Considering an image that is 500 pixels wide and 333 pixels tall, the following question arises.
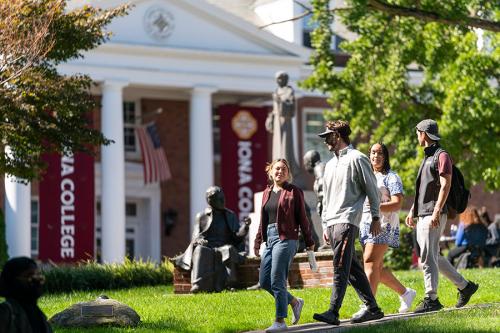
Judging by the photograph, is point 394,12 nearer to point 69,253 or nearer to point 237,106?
point 69,253

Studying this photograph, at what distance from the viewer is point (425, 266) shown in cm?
1236

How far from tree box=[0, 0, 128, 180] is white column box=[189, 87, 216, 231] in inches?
751

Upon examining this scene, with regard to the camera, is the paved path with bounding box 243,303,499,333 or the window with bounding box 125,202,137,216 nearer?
the paved path with bounding box 243,303,499,333

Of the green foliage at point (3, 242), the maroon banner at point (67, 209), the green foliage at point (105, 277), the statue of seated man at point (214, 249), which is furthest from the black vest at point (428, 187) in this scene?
the maroon banner at point (67, 209)

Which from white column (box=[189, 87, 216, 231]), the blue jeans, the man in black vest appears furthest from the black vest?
white column (box=[189, 87, 216, 231])

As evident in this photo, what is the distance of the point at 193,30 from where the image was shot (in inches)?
1566

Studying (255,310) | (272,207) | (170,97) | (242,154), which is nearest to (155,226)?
(242,154)

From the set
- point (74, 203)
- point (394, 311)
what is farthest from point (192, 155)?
point (394, 311)

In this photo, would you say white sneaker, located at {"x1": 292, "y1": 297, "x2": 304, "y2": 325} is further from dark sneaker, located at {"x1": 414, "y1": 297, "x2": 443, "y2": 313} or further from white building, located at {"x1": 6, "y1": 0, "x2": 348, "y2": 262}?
white building, located at {"x1": 6, "y1": 0, "x2": 348, "y2": 262}

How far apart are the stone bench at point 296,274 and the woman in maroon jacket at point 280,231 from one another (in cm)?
583

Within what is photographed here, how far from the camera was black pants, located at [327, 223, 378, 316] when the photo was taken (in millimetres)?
11305

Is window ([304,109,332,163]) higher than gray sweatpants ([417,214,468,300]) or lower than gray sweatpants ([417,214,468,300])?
higher

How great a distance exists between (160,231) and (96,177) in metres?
2.76

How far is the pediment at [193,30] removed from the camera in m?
38.5
